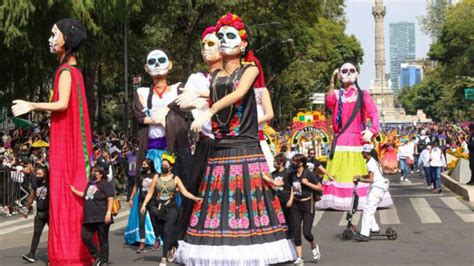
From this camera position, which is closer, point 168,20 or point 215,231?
point 215,231

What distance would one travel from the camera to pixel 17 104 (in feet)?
27.9

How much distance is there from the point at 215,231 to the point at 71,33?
2.96m

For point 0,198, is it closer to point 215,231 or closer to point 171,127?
point 171,127

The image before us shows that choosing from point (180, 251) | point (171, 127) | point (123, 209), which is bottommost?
point (123, 209)

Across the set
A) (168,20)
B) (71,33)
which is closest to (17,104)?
(71,33)

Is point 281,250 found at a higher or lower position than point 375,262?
higher

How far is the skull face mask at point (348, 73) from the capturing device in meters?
17.4

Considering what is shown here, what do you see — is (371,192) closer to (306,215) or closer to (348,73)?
(306,215)

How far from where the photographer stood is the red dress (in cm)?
897

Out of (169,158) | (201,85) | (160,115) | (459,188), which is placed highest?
(201,85)

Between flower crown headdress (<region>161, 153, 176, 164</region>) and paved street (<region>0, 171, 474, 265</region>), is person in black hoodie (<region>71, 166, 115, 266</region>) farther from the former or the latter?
paved street (<region>0, 171, 474, 265</region>)

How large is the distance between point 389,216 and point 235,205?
9989 millimetres

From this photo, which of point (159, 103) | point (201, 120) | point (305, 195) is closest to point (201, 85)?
point (201, 120)

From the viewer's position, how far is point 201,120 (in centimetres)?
722
